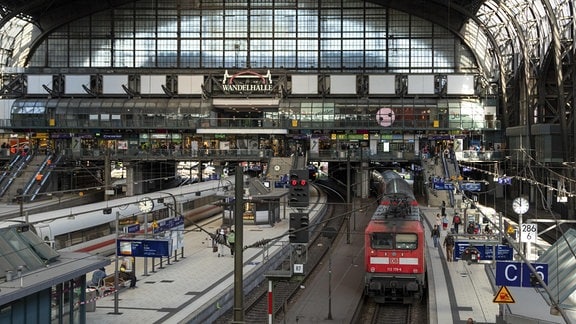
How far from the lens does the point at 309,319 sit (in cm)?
2584

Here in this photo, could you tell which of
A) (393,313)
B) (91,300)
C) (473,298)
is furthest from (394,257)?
(91,300)

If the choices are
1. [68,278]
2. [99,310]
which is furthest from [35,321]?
[99,310]

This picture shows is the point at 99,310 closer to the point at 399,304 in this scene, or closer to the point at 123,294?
the point at 123,294

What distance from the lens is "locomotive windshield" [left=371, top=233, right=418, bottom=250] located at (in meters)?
27.6

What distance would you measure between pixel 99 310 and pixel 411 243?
11973 millimetres

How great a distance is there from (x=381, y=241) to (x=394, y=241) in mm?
507

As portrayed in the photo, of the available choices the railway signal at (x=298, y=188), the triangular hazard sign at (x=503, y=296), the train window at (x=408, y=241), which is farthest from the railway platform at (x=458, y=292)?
the railway signal at (x=298, y=188)

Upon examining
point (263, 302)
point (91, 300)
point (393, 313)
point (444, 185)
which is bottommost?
point (393, 313)

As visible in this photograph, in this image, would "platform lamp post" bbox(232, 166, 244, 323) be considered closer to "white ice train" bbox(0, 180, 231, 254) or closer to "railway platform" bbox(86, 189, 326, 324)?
"railway platform" bbox(86, 189, 326, 324)

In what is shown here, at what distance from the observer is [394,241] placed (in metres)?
27.7

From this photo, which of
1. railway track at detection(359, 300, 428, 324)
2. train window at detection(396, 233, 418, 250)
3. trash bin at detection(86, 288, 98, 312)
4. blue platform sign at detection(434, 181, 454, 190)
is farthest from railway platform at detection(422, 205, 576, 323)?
trash bin at detection(86, 288, 98, 312)

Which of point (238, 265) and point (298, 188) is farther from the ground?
point (298, 188)

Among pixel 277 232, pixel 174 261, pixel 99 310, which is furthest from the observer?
pixel 277 232

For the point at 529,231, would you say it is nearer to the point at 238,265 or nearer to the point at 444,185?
the point at 444,185
